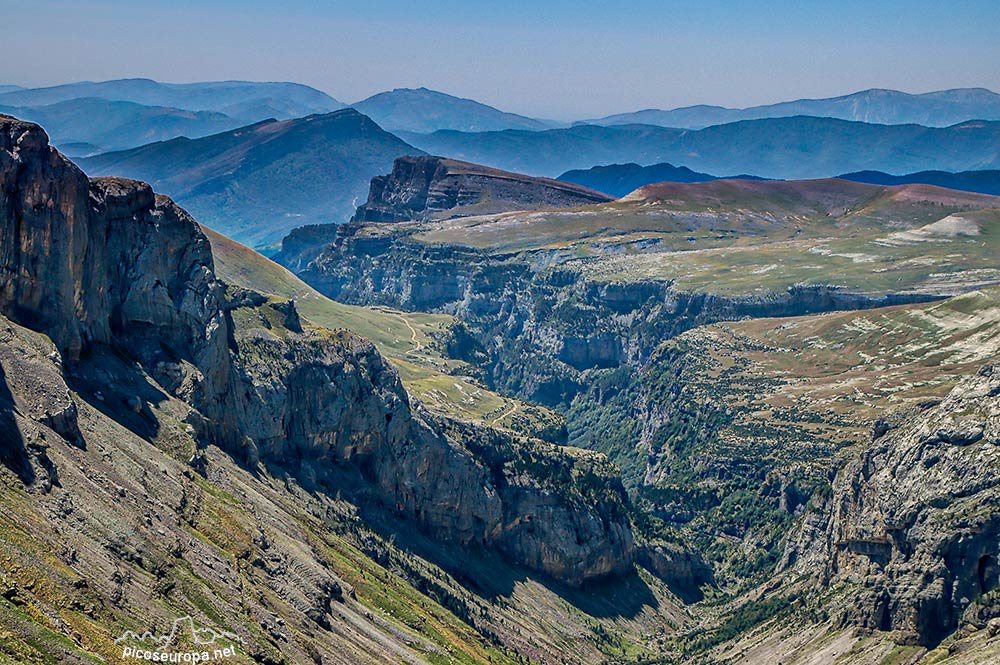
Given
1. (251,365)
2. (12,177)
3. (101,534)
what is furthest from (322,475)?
(101,534)

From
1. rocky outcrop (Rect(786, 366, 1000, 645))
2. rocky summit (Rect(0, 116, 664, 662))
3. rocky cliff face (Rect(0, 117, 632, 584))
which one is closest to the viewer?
rocky summit (Rect(0, 116, 664, 662))

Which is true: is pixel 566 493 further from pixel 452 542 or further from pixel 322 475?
pixel 322 475

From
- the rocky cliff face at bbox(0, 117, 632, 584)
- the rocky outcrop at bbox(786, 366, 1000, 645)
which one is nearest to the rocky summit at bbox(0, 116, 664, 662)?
the rocky cliff face at bbox(0, 117, 632, 584)

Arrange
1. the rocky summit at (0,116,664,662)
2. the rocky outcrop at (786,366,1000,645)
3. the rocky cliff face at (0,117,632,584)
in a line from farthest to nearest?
the rocky outcrop at (786,366,1000,645)
the rocky cliff face at (0,117,632,584)
the rocky summit at (0,116,664,662)

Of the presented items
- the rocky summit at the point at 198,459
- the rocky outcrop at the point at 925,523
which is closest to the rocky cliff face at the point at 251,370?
the rocky summit at the point at 198,459

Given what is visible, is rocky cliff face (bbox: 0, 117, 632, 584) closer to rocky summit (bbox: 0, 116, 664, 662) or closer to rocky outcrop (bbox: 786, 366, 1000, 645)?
rocky summit (bbox: 0, 116, 664, 662)

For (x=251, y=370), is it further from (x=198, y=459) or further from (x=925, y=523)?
(x=925, y=523)

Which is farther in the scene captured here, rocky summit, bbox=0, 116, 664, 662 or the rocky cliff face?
the rocky cliff face
